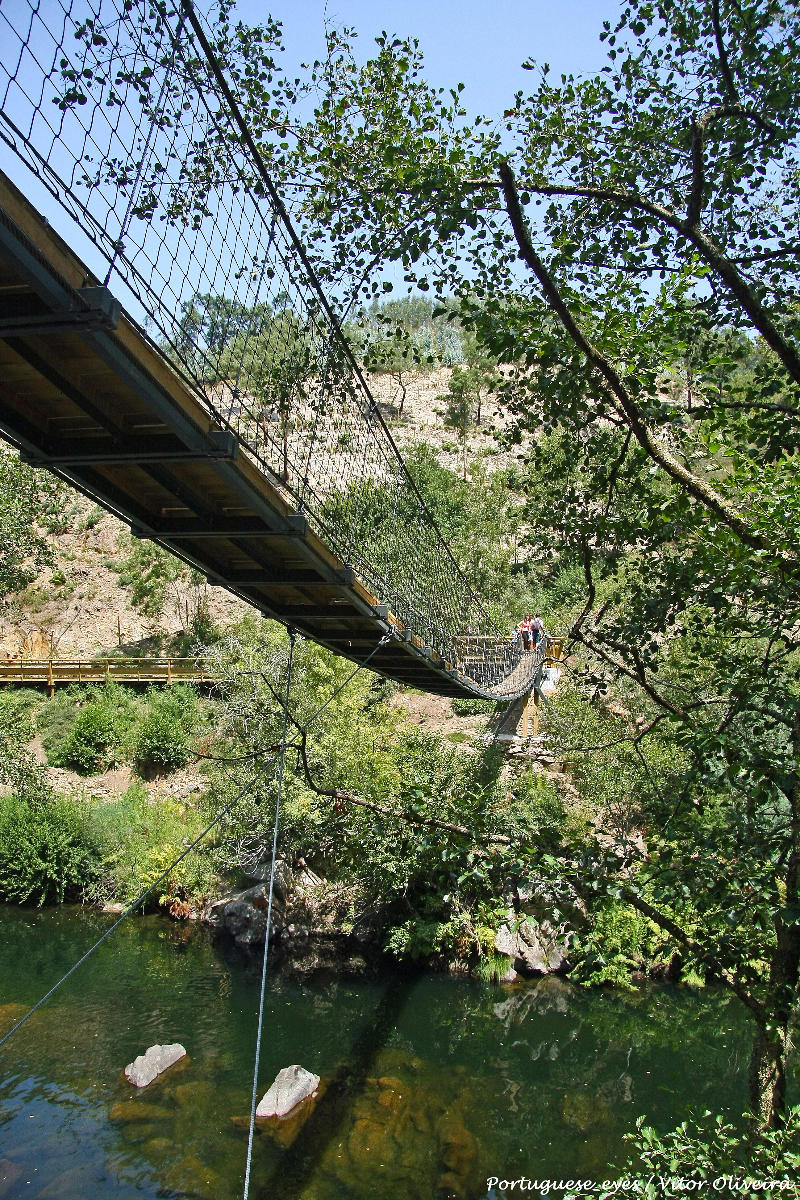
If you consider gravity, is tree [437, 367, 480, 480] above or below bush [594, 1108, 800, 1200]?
above

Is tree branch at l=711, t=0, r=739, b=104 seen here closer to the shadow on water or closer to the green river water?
the green river water

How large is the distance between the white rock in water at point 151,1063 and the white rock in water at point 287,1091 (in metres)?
0.86

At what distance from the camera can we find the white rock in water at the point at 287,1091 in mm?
5879

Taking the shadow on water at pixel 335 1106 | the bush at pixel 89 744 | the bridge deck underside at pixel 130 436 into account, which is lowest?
the shadow on water at pixel 335 1106

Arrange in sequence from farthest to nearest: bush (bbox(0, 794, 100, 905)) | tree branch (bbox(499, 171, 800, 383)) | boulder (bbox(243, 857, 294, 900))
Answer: bush (bbox(0, 794, 100, 905))
boulder (bbox(243, 857, 294, 900))
tree branch (bbox(499, 171, 800, 383))

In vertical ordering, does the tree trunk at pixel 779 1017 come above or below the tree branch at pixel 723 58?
below

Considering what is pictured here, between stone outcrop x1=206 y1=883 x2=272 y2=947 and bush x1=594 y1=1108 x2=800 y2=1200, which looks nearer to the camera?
bush x1=594 y1=1108 x2=800 y2=1200

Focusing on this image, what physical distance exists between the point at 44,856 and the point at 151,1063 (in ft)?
15.4

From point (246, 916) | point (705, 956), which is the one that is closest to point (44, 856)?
point (246, 916)

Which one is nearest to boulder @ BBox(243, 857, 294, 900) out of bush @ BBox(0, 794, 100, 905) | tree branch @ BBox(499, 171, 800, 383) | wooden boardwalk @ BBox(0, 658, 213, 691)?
bush @ BBox(0, 794, 100, 905)

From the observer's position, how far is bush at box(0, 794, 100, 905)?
33.3 ft

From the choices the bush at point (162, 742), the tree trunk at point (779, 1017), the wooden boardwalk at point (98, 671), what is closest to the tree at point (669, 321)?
the tree trunk at point (779, 1017)

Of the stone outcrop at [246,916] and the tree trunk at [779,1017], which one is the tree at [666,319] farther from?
the stone outcrop at [246,916]

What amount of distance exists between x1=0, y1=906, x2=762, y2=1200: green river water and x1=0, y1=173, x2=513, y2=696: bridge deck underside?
3.39 metres
